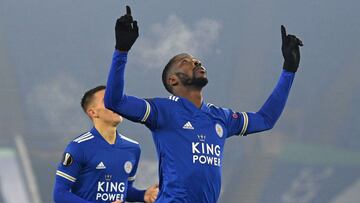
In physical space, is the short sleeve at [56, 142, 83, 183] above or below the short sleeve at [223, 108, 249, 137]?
below

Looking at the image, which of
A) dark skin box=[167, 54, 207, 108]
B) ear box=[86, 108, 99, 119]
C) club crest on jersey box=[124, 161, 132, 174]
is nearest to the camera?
dark skin box=[167, 54, 207, 108]

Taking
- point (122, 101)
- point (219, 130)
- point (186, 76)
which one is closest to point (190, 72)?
point (186, 76)

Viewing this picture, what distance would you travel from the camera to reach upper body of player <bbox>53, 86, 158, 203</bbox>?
3449 millimetres

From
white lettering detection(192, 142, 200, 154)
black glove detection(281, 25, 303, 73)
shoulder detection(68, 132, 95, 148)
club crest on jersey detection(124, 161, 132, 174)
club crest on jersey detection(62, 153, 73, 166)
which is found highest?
black glove detection(281, 25, 303, 73)

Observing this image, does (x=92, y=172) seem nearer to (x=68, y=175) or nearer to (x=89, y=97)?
(x=68, y=175)

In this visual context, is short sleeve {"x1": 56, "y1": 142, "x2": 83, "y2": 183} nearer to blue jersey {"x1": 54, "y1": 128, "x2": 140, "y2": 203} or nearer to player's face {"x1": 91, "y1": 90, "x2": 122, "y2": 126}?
blue jersey {"x1": 54, "y1": 128, "x2": 140, "y2": 203}

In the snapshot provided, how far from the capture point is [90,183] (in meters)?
3.53

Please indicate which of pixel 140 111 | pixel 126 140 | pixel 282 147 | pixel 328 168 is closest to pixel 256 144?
pixel 282 147

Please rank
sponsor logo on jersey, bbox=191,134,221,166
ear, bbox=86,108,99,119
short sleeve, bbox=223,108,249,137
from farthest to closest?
ear, bbox=86,108,99,119 → short sleeve, bbox=223,108,249,137 → sponsor logo on jersey, bbox=191,134,221,166

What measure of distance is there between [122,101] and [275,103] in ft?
2.81

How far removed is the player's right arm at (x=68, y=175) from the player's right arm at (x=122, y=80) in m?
1.00

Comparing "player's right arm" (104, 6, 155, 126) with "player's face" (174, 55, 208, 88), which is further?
"player's face" (174, 55, 208, 88)

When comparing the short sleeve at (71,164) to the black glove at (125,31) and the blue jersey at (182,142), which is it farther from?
the black glove at (125,31)

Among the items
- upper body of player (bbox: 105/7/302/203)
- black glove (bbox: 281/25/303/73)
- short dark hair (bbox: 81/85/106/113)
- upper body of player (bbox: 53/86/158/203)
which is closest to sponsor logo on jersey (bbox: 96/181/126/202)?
upper body of player (bbox: 53/86/158/203)
